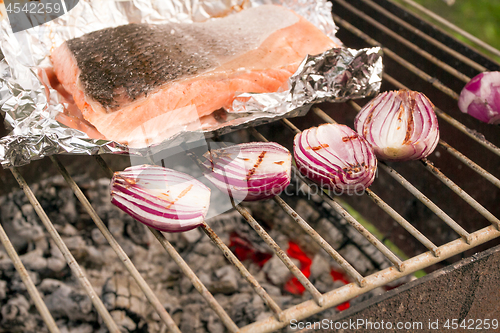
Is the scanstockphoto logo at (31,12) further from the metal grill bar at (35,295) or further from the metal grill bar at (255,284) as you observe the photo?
the metal grill bar at (255,284)

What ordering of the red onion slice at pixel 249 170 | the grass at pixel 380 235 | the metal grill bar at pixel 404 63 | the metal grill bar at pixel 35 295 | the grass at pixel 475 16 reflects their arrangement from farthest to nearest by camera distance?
the grass at pixel 475 16 < the grass at pixel 380 235 < the metal grill bar at pixel 404 63 < the red onion slice at pixel 249 170 < the metal grill bar at pixel 35 295

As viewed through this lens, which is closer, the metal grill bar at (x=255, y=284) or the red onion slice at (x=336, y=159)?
the metal grill bar at (x=255, y=284)

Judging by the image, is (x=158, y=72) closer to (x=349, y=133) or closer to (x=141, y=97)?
(x=141, y=97)

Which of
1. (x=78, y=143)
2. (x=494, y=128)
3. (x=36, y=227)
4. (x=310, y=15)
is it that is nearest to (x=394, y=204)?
(x=494, y=128)

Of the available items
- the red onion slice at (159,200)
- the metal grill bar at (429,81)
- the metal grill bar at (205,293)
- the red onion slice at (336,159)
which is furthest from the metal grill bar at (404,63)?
the metal grill bar at (205,293)

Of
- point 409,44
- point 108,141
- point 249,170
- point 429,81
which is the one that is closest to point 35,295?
point 108,141

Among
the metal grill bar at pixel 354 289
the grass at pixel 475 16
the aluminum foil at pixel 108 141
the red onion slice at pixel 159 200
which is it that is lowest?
the grass at pixel 475 16

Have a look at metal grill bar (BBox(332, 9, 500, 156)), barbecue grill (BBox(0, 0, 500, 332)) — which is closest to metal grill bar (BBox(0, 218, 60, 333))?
barbecue grill (BBox(0, 0, 500, 332))
